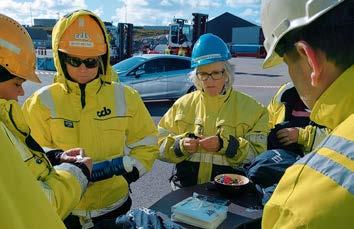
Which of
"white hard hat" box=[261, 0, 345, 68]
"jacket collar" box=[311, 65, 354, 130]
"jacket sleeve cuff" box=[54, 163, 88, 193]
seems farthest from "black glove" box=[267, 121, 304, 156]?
"jacket collar" box=[311, 65, 354, 130]

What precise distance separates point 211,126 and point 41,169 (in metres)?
1.35

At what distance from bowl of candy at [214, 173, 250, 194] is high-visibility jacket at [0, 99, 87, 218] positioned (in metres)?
0.92

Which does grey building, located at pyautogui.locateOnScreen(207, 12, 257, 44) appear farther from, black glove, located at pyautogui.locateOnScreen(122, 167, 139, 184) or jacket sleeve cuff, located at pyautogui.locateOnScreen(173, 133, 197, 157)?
black glove, located at pyautogui.locateOnScreen(122, 167, 139, 184)

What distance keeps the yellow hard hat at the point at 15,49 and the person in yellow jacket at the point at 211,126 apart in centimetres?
117

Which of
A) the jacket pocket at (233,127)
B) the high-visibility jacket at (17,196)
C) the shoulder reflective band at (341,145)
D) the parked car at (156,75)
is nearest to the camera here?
the high-visibility jacket at (17,196)

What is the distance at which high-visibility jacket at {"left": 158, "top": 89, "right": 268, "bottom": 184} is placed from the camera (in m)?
2.62

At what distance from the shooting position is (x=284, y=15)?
1.08 meters

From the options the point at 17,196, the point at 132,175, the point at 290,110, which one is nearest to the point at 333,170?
the point at 17,196

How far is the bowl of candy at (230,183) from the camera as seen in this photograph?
91.6 inches

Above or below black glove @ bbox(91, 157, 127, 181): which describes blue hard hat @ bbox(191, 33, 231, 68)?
above

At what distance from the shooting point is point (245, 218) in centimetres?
211

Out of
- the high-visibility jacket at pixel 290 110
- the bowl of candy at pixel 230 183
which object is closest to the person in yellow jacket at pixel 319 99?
the bowl of candy at pixel 230 183

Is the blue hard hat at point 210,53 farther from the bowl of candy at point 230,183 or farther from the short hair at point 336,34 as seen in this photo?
the short hair at point 336,34

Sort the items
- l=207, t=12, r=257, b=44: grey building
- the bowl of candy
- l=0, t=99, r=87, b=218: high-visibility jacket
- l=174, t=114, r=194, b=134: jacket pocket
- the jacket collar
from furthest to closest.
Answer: l=207, t=12, r=257, b=44: grey building, l=174, t=114, r=194, b=134: jacket pocket, the bowl of candy, l=0, t=99, r=87, b=218: high-visibility jacket, the jacket collar
